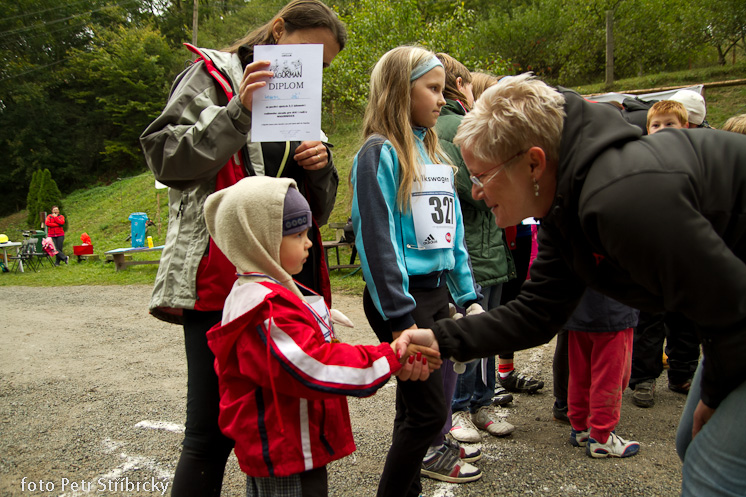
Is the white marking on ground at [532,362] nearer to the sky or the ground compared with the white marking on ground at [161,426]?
nearer to the sky

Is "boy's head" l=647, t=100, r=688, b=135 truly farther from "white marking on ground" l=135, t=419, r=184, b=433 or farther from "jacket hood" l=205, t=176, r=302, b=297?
"white marking on ground" l=135, t=419, r=184, b=433

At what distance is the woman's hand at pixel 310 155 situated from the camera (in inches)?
88.4

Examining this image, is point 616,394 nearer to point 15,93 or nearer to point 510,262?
point 510,262

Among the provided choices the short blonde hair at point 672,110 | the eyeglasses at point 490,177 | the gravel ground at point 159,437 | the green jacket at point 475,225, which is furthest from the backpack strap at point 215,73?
the short blonde hair at point 672,110

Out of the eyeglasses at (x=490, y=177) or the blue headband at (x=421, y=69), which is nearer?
the eyeglasses at (x=490, y=177)

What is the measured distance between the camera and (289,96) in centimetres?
204

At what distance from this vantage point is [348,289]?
8.92 meters

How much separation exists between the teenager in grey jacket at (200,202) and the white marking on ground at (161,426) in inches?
76.2

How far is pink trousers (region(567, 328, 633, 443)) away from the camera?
3.12 m

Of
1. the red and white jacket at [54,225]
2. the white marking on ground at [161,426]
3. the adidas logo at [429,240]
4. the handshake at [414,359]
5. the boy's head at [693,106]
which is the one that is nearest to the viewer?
the handshake at [414,359]

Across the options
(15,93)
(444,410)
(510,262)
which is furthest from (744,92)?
(15,93)

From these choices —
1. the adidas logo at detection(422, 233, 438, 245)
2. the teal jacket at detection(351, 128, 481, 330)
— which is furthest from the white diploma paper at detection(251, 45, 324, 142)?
the adidas logo at detection(422, 233, 438, 245)

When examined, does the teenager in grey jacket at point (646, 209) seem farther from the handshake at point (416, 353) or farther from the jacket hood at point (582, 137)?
the handshake at point (416, 353)

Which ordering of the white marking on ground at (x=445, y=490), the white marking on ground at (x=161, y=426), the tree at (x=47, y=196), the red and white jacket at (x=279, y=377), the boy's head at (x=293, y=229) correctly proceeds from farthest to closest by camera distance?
1. the tree at (x=47, y=196)
2. the white marking on ground at (x=161, y=426)
3. the white marking on ground at (x=445, y=490)
4. the boy's head at (x=293, y=229)
5. the red and white jacket at (x=279, y=377)
